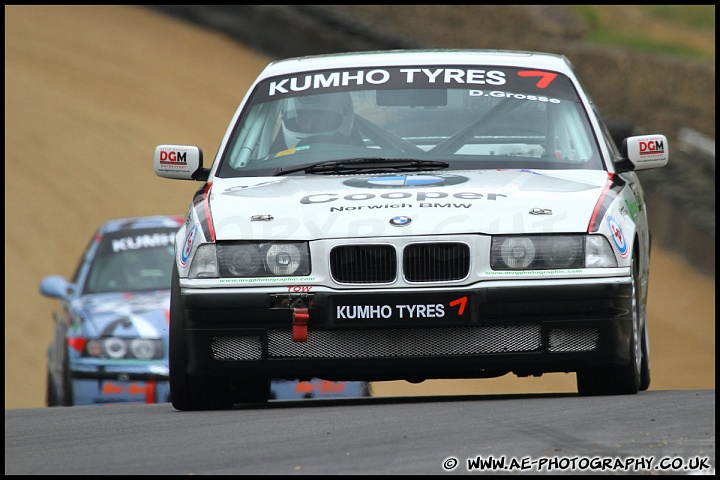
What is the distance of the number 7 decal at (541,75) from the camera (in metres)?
8.30

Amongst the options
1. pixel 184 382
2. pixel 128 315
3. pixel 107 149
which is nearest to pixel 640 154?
pixel 184 382

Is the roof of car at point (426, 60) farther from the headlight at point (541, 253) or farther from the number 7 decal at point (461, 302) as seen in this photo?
the number 7 decal at point (461, 302)

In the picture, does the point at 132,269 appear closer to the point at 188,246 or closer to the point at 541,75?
the point at 541,75

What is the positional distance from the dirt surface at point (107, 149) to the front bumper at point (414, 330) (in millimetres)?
6210

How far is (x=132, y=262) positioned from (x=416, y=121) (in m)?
4.08

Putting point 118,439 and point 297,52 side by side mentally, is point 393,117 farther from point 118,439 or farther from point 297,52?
point 297,52

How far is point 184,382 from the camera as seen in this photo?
7.11 m

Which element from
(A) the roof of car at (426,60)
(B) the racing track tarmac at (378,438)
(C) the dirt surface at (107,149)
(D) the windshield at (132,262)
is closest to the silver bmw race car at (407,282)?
(B) the racing track tarmac at (378,438)

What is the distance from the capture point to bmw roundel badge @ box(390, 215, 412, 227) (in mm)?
6750

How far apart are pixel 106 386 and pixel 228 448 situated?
4.87 meters

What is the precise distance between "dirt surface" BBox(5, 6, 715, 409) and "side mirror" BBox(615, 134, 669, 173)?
18.0 feet

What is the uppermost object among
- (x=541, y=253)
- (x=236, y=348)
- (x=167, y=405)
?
(x=541, y=253)

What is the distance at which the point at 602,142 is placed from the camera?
26.1ft

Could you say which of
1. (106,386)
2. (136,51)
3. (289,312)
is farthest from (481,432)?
(136,51)
